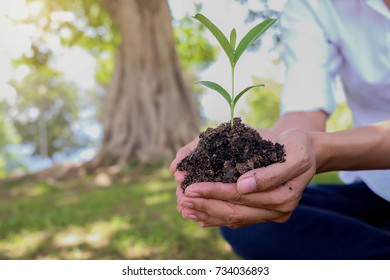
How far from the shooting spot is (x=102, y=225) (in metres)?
2.71

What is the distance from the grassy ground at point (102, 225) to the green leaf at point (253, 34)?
4.54 ft

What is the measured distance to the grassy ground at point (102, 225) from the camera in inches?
89.7

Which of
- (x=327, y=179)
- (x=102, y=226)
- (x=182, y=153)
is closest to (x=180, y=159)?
(x=182, y=153)

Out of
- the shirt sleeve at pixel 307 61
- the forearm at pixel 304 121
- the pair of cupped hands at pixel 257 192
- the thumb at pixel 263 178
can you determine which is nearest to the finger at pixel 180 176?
the pair of cupped hands at pixel 257 192

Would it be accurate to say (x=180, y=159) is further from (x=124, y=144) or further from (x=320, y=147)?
(x=124, y=144)

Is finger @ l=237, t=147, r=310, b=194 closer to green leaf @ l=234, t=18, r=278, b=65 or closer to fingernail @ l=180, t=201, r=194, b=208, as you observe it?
fingernail @ l=180, t=201, r=194, b=208

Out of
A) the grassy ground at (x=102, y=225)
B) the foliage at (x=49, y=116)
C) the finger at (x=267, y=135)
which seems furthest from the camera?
the foliage at (x=49, y=116)

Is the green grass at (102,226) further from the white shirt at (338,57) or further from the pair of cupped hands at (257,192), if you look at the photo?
the pair of cupped hands at (257,192)

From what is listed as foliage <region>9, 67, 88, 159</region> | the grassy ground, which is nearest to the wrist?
the grassy ground

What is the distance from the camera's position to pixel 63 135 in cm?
1052

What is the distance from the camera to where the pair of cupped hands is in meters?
0.89

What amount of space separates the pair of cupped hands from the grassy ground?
4.16 ft

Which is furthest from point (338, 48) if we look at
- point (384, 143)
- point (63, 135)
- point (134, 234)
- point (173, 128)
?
point (63, 135)

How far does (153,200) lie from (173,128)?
1.57 metres
